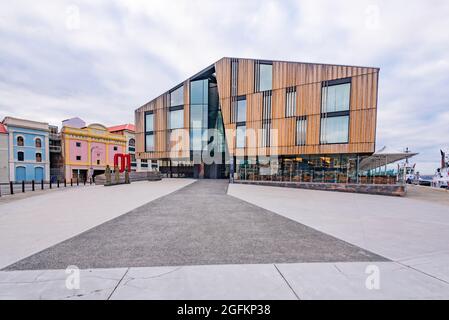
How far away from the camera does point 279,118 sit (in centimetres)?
2006

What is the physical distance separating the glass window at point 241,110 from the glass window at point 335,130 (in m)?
8.56

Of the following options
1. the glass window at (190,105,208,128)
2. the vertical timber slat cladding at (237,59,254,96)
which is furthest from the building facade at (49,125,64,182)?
the vertical timber slat cladding at (237,59,254,96)

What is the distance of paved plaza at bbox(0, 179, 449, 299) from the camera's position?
2645 mm

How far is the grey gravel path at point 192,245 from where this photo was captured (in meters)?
3.50

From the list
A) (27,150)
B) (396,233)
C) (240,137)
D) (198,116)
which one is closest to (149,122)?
(198,116)

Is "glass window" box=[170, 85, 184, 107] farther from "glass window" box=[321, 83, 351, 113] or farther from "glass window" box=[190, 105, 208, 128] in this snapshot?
"glass window" box=[321, 83, 351, 113]

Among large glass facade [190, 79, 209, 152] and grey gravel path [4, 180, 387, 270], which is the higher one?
large glass facade [190, 79, 209, 152]

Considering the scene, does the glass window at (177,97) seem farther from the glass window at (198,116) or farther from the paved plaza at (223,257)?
the paved plaza at (223,257)

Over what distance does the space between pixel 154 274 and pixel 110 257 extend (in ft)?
4.12

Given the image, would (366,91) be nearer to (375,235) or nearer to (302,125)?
(302,125)

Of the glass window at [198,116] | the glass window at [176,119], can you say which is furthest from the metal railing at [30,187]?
the glass window at [198,116]

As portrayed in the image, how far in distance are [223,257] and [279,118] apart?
18701mm

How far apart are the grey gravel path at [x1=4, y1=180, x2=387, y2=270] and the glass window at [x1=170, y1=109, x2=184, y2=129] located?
71.9ft

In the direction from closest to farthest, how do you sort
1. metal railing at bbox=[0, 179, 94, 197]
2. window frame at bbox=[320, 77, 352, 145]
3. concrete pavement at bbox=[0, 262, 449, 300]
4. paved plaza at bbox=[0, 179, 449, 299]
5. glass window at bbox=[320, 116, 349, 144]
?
concrete pavement at bbox=[0, 262, 449, 300], paved plaza at bbox=[0, 179, 449, 299], metal railing at bbox=[0, 179, 94, 197], window frame at bbox=[320, 77, 352, 145], glass window at bbox=[320, 116, 349, 144]
